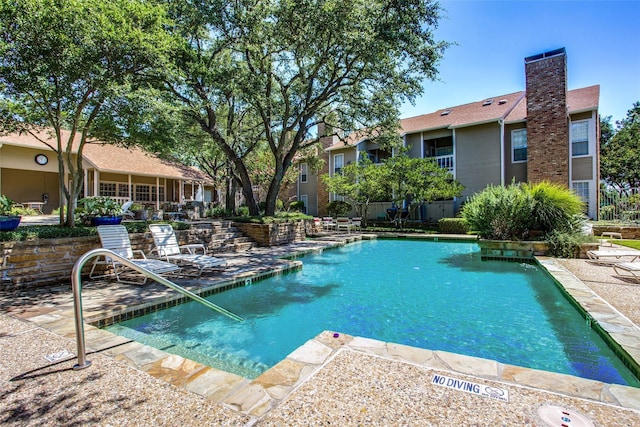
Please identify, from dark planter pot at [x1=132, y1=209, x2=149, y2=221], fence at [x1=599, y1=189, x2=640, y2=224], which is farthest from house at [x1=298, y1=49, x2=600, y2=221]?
dark planter pot at [x1=132, y1=209, x2=149, y2=221]

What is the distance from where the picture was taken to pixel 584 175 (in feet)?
57.2

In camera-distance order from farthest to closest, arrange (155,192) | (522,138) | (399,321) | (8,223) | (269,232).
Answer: (155,192) → (522,138) → (269,232) → (8,223) → (399,321)

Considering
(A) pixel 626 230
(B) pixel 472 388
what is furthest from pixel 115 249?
(A) pixel 626 230

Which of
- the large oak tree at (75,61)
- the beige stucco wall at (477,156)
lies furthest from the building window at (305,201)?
the large oak tree at (75,61)

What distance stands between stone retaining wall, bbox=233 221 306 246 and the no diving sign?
35.2 ft

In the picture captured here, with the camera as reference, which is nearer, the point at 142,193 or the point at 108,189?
the point at 108,189

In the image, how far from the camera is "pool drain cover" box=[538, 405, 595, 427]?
2.25 m

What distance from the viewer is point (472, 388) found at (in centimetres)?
273

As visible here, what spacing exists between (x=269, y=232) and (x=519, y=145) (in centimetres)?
1612

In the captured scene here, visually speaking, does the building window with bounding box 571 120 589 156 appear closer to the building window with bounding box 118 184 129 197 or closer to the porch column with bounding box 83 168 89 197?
the porch column with bounding box 83 168 89 197

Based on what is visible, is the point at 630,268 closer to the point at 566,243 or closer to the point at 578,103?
the point at 566,243

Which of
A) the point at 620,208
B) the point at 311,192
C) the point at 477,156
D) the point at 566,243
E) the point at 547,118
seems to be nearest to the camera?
the point at 566,243

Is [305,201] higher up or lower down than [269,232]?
higher up

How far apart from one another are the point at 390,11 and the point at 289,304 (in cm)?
1000
